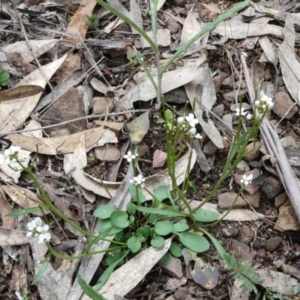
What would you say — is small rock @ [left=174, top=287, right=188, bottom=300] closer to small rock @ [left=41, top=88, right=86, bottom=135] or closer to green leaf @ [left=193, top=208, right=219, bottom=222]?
green leaf @ [left=193, top=208, right=219, bottom=222]

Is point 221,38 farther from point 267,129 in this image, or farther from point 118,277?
point 118,277

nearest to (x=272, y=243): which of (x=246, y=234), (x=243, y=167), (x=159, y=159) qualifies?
(x=246, y=234)

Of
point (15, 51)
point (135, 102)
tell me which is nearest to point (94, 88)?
point (135, 102)

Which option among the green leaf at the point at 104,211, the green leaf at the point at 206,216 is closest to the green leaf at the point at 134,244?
the green leaf at the point at 104,211

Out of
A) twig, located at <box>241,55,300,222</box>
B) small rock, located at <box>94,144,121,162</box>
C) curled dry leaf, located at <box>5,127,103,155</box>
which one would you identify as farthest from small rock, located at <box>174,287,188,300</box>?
curled dry leaf, located at <box>5,127,103,155</box>

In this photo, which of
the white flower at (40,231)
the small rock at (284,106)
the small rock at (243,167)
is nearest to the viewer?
the white flower at (40,231)

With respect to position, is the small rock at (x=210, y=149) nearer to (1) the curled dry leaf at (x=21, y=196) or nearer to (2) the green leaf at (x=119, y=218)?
(2) the green leaf at (x=119, y=218)
